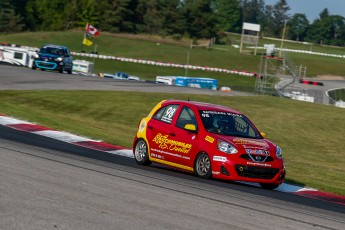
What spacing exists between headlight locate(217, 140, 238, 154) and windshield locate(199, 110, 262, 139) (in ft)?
1.83

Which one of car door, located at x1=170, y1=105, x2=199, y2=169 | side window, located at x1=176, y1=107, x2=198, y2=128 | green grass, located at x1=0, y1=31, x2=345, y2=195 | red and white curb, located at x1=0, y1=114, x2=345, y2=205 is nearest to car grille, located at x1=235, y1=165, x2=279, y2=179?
red and white curb, located at x1=0, y1=114, x2=345, y2=205

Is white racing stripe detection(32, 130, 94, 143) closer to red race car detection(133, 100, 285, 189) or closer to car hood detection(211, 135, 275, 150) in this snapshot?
red race car detection(133, 100, 285, 189)

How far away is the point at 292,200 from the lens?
40.6ft

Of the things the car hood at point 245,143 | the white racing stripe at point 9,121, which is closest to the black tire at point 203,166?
the car hood at point 245,143

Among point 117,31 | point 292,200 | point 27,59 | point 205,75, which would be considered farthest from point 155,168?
point 117,31

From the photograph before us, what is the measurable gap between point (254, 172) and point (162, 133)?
2.15m

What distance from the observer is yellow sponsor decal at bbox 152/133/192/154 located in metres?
14.5

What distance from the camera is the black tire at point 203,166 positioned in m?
13.9

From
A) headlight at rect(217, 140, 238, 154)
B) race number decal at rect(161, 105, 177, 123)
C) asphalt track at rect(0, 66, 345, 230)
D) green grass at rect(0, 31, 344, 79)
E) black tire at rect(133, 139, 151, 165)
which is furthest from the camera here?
green grass at rect(0, 31, 344, 79)

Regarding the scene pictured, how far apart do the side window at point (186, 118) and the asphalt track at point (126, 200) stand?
3.01ft

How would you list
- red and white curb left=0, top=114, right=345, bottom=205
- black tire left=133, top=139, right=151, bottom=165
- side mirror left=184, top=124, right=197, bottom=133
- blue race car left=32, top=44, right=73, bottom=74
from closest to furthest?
red and white curb left=0, top=114, right=345, bottom=205, side mirror left=184, top=124, right=197, bottom=133, black tire left=133, top=139, right=151, bottom=165, blue race car left=32, top=44, right=73, bottom=74

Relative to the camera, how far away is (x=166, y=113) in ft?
50.4

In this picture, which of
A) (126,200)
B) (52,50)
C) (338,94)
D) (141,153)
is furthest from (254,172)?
(338,94)

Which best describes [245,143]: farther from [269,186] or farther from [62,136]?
[62,136]
